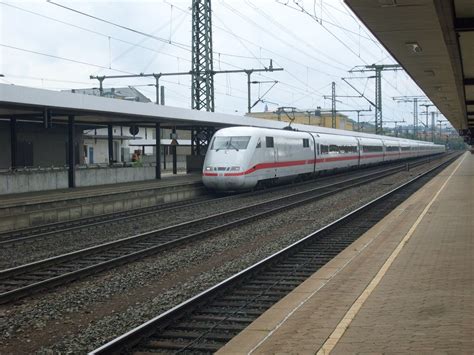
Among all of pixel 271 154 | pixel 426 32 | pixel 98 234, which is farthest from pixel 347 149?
pixel 426 32

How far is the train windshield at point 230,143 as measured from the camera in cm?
2278

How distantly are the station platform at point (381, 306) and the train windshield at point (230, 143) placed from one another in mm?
12268

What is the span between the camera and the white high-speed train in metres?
22.6

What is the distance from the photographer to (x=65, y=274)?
346 inches

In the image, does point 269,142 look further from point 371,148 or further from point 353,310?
point 371,148

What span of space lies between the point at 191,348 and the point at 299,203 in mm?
14837

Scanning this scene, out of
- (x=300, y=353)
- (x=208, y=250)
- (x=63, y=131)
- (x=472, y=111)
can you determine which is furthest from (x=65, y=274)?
(x=472, y=111)

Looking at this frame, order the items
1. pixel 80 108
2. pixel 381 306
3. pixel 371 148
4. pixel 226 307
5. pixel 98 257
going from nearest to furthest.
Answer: pixel 381 306 < pixel 226 307 < pixel 98 257 < pixel 80 108 < pixel 371 148

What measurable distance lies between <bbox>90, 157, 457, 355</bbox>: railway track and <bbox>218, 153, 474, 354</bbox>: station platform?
409 millimetres

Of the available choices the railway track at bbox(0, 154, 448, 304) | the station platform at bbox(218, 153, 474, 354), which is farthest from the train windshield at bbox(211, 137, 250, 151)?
the station platform at bbox(218, 153, 474, 354)

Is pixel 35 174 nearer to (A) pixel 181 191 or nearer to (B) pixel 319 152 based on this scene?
(A) pixel 181 191

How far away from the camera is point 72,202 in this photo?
1812 cm

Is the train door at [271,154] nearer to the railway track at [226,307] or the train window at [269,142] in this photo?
the train window at [269,142]

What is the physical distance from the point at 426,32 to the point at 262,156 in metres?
14.0
